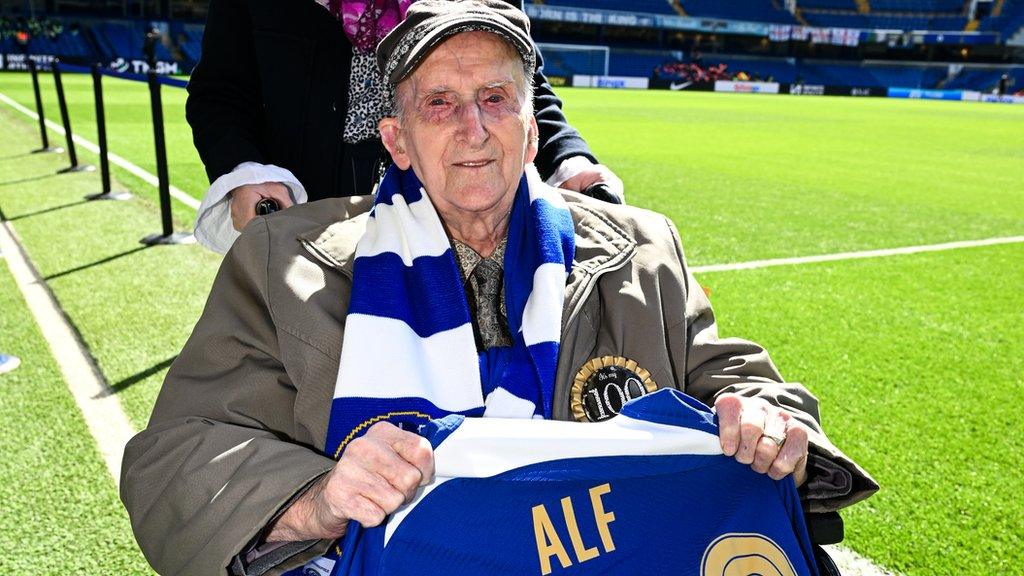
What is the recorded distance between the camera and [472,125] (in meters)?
1.80

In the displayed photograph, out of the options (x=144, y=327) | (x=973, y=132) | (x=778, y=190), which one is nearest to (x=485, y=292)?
(x=144, y=327)

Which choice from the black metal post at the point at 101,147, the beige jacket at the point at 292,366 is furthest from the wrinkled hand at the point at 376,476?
the black metal post at the point at 101,147

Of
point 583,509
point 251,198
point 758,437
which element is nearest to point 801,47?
point 251,198

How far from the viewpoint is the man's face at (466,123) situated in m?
1.78

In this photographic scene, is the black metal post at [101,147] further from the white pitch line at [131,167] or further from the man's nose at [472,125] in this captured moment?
the man's nose at [472,125]

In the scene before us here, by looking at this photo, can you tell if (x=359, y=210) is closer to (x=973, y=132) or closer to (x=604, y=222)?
(x=604, y=222)

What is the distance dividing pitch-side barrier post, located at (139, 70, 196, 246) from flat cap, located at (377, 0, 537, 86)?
504 cm

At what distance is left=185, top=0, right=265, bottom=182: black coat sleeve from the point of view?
2.27m

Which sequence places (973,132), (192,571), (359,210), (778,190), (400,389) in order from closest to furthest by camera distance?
1. (192,571)
2. (400,389)
3. (359,210)
4. (778,190)
5. (973,132)

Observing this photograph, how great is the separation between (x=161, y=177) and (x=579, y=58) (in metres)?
44.5

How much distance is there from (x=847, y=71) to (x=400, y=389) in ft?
192

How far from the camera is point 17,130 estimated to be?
14.3 metres

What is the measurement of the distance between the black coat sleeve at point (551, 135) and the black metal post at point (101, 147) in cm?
631

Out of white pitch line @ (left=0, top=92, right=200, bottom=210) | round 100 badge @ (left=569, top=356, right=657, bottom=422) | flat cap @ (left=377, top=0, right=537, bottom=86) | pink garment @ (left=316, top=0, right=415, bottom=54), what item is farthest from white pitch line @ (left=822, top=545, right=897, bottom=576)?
white pitch line @ (left=0, top=92, right=200, bottom=210)
